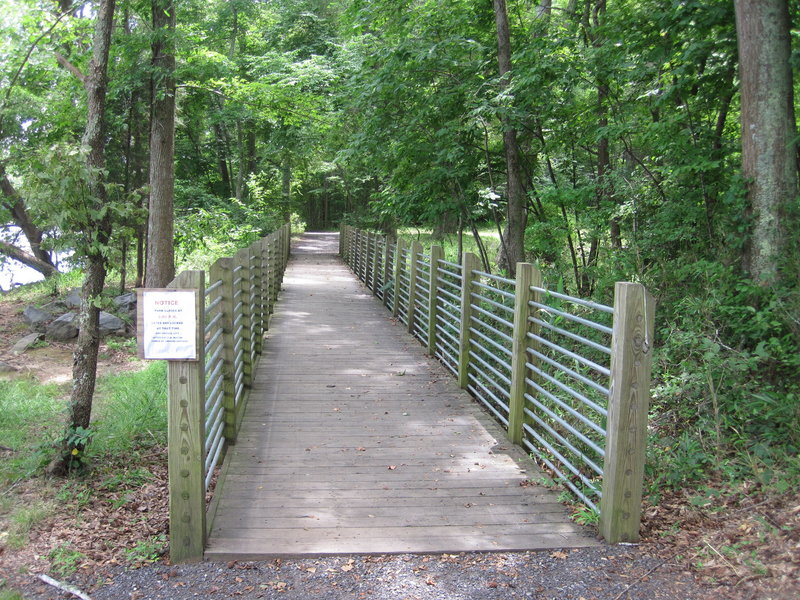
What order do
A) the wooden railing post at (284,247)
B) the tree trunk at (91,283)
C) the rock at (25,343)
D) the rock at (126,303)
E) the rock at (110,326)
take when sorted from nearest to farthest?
the tree trunk at (91,283), the rock at (25,343), the rock at (110,326), the rock at (126,303), the wooden railing post at (284,247)

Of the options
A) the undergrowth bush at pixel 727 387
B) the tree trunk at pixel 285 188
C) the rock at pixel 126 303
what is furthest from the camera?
the tree trunk at pixel 285 188

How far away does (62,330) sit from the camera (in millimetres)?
12344

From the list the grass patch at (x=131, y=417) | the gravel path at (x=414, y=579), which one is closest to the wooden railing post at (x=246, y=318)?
the grass patch at (x=131, y=417)

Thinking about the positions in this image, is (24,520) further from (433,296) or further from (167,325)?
(433,296)

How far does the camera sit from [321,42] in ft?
85.5

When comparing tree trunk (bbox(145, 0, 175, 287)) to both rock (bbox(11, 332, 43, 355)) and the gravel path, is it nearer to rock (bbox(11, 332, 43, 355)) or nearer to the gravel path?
rock (bbox(11, 332, 43, 355))

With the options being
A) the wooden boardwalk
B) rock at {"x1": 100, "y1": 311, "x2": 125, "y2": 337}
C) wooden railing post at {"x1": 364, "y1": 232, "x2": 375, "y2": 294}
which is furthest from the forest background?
wooden railing post at {"x1": 364, "y1": 232, "x2": 375, "y2": 294}

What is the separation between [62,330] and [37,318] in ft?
4.44

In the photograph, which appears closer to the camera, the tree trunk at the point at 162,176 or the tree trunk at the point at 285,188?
the tree trunk at the point at 162,176

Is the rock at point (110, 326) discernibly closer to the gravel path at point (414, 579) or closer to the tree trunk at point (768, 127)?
the gravel path at point (414, 579)

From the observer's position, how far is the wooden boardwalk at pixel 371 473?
3742mm

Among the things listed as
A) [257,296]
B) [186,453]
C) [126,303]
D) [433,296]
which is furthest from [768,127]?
[126,303]

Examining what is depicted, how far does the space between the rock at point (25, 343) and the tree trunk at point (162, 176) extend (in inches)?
87.4

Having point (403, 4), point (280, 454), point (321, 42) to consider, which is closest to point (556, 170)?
point (403, 4)
